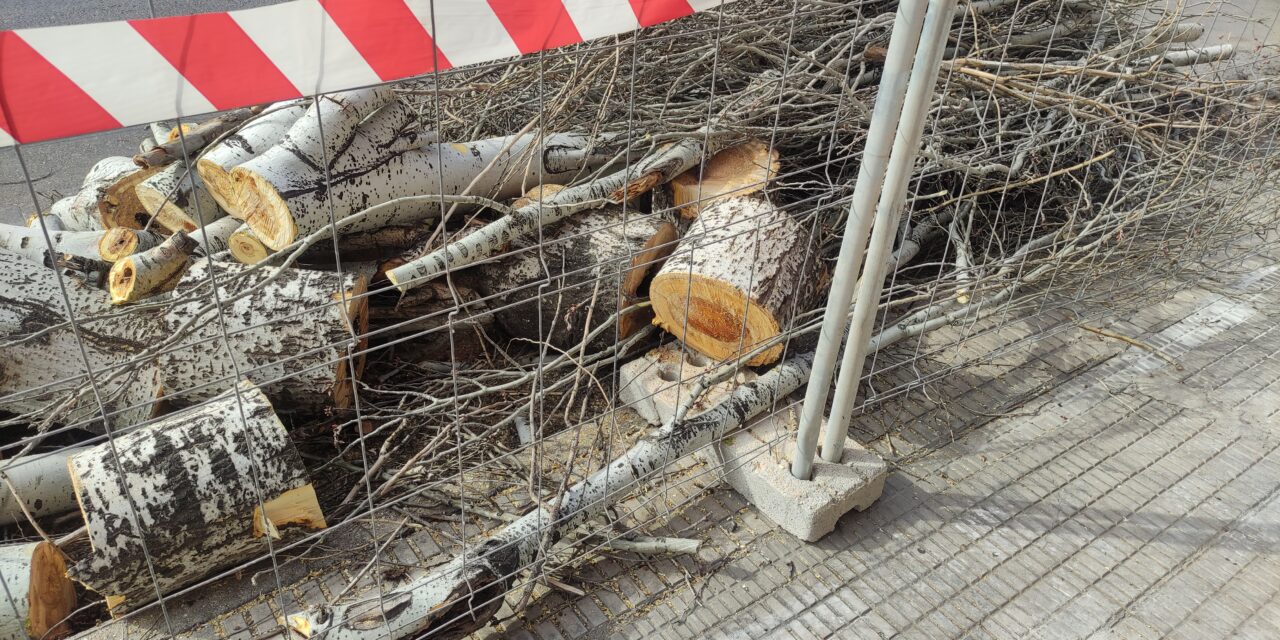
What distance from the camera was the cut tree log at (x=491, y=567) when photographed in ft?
7.66

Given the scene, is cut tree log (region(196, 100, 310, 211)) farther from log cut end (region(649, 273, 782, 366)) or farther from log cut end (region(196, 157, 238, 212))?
log cut end (region(649, 273, 782, 366))

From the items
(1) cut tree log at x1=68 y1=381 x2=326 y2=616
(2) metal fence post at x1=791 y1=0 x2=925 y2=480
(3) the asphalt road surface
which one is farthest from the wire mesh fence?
(3) the asphalt road surface

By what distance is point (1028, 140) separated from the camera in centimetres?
394

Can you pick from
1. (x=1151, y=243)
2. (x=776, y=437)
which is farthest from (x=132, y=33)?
(x=1151, y=243)

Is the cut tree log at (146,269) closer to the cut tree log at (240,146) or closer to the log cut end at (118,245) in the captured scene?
the log cut end at (118,245)

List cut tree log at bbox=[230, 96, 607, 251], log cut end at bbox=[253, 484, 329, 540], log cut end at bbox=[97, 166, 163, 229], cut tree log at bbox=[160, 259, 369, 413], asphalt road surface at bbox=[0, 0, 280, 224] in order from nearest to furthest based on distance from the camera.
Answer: log cut end at bbox=[253, 484, 329, 540] < cut tree log at bbox=[160, 259, 369, 413] < cut tree log at bbox=[230, 96, 607, 251] < log cut end at bbox=[97, 166, 163, 229] < asphalt road surface at bbox=[0, 0, 280, 224]

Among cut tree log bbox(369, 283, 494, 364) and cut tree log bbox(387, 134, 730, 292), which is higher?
cut tree log bbox(387, 134, 730, 292)

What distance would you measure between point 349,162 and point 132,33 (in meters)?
1.95

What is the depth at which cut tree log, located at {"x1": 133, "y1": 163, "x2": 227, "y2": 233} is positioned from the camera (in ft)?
11.9

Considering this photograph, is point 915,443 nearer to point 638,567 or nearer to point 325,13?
point 638,567

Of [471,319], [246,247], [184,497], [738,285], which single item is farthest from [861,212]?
[246,247]

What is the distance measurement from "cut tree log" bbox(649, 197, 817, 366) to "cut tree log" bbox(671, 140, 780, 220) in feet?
0.88

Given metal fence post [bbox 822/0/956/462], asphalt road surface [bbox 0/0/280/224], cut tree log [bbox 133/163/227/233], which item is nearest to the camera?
metal fence post [bbox 822/0/956/462]

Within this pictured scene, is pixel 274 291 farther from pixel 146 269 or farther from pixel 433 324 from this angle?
pixel 433 324
